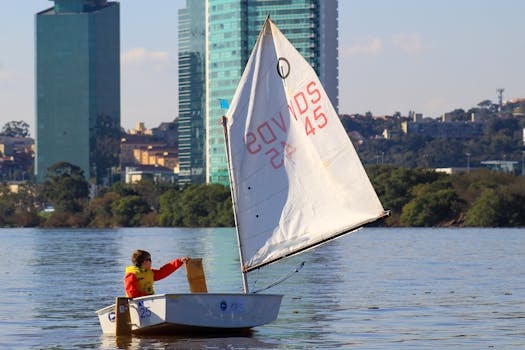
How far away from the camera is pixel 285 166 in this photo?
34812mm

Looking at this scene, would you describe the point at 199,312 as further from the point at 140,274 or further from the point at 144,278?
the point at 140,274

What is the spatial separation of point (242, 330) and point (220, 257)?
5296cm

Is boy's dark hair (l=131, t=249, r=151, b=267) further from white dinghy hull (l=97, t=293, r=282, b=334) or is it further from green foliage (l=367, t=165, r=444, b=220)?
green foliage (l=367, t=165, r=444, b=220)

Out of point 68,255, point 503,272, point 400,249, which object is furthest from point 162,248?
point 503,272

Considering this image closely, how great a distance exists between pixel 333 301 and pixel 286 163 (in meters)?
13.2

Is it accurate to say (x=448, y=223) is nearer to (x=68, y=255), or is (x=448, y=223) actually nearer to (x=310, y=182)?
(x=68, y=255)

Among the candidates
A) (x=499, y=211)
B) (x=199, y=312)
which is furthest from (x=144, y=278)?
(x=499, y=211)

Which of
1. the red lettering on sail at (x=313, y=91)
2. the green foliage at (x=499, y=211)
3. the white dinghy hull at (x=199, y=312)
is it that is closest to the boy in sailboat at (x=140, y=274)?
the white dinghy hull at (x=199, y=312)

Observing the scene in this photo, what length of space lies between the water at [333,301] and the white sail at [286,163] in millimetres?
2239

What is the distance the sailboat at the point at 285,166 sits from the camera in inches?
1346

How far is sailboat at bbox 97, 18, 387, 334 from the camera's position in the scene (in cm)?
3419

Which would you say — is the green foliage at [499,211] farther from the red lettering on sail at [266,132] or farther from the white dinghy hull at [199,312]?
the white dinghy hull at [199,312]

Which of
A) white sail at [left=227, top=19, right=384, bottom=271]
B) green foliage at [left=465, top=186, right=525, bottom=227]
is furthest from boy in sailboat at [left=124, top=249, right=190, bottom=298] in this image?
green foliage at [left=465, top=186, right=525, bottom=227]

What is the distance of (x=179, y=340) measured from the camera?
33250mm
